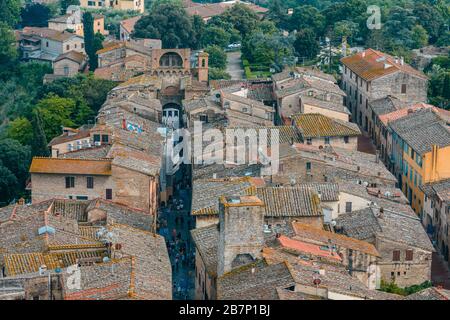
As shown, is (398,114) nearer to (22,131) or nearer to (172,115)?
(172,115)

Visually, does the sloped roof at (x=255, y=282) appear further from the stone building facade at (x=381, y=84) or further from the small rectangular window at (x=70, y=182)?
the stone building facade at (x=381, y=84)

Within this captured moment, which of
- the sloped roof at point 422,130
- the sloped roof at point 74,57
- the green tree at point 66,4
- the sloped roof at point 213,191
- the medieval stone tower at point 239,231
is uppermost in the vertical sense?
the medieval stone tower at point 239,231

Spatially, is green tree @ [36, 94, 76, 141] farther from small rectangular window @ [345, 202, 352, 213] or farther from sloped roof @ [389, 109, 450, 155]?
small rectangular window @ [345, 202, 352, 213]

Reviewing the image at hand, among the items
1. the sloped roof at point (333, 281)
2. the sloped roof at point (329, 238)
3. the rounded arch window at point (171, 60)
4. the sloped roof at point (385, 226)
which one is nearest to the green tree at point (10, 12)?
the rounded arch window at point (171, 60)

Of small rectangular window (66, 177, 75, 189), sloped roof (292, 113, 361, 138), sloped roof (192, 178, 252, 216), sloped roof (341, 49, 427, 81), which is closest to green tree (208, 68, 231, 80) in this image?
sloped roof (341, 49, 427, 81)

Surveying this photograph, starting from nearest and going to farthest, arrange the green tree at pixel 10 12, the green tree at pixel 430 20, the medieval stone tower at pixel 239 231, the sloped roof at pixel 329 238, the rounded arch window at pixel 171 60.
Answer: the medieval stone tower at pixel 239 231, the sloped roof at pixel 329 238, the rounded arch window at pixel 171 60, the green tree at pixel 430 20, the green tree at pixel 10 12

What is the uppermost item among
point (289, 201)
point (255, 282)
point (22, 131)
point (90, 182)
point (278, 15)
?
point (255, 282)

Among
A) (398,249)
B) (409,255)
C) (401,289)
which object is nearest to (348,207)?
(398,249)
